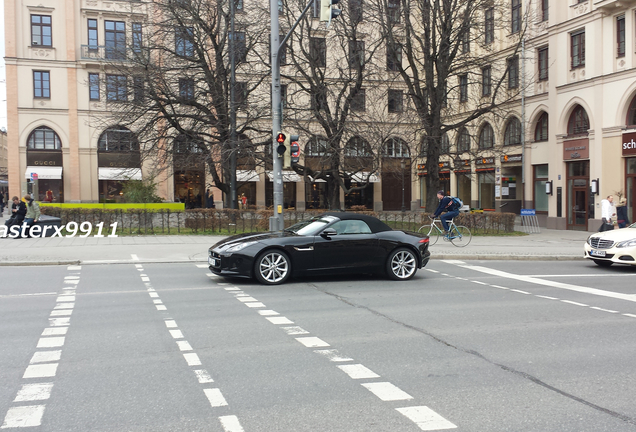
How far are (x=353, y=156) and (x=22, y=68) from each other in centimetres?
3152

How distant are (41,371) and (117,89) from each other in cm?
2149

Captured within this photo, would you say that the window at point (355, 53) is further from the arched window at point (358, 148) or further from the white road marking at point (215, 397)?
the white road marking at point (215, 397)

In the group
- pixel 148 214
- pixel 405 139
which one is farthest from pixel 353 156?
pixel 148 214

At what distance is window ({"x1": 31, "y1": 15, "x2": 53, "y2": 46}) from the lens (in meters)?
44.3

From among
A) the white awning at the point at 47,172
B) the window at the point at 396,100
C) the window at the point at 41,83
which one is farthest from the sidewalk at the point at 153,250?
the window at the point at 41,83

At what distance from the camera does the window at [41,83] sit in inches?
1761

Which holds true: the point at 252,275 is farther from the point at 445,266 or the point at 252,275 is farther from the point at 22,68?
the point at 22,68

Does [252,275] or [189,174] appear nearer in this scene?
[252,275]

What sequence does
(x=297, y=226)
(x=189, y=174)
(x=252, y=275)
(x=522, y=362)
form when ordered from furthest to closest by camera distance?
1. (x=189, y=174)
2. (x=297, y=226)
3. (x=252, y=275)
4. (x=522, y=362)

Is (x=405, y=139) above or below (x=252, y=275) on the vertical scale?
above

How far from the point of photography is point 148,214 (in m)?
21.9

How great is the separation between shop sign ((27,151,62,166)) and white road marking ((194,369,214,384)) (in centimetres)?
4456

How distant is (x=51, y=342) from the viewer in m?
6.66

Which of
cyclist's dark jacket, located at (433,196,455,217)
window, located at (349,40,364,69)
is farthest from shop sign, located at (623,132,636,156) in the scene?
cyclist's dark jacket, located at (433,196,455,217)
